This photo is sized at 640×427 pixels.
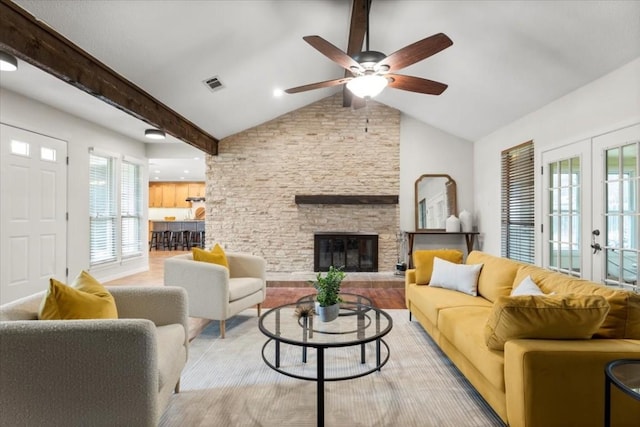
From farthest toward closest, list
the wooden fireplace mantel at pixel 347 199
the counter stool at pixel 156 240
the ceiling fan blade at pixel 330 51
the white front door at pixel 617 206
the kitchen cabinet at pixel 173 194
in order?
the kitchen cabinet at pixel 173 194 < the counter stool at pixel 156 240 < the wooden fireplace mantel at pixel 347 199 < the white front door at pixel 617 206 < the ceiling fan blade at pixel 330 51

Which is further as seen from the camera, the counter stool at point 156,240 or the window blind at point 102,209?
the counter stool at point 156,240

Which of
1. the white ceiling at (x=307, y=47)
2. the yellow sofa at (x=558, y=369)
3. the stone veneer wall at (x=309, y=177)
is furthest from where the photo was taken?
the stone veneer wall at (x=309, y=177)

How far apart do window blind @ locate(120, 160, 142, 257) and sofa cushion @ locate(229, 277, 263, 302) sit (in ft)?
11.7

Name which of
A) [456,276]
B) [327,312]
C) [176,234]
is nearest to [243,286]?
[327,312]

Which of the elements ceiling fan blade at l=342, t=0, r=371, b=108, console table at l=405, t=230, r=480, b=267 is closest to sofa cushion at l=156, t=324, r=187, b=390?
ceiling fan blade at l=342, t=0, r=371, b=108

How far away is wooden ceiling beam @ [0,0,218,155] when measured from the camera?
2193 mm

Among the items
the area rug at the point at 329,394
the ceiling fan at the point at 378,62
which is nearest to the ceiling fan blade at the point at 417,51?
the ceiling fan at the point at 378,62

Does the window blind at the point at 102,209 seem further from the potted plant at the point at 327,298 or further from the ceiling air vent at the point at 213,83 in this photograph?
the potted plant at the point at 327,298

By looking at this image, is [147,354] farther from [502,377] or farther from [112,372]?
[502,377]

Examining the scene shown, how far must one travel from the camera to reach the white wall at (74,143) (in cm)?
397

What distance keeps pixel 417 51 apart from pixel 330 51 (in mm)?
650

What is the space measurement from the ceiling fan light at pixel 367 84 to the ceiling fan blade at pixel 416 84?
0.14 m

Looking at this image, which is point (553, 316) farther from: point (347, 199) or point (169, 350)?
point (347, 199)

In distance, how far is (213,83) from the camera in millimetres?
4117
